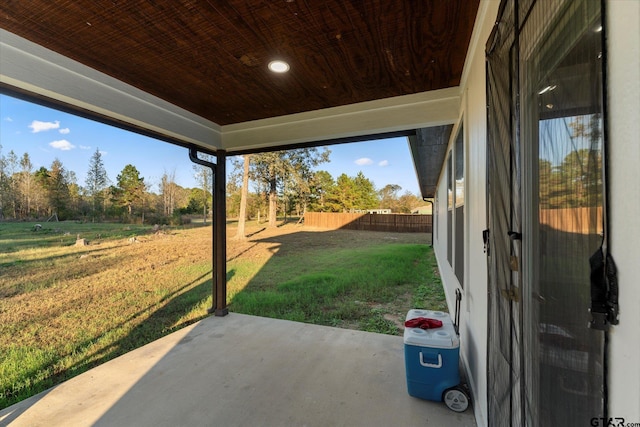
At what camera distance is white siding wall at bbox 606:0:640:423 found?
0.49m

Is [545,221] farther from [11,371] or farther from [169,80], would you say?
[11,371]

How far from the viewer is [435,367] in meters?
2.04

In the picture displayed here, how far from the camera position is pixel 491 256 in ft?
4.70

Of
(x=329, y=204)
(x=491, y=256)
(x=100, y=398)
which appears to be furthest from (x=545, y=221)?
(x=329, y=204)

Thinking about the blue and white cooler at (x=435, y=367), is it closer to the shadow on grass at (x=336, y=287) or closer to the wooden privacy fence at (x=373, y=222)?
the shadow on grass at (x=336, y=287)

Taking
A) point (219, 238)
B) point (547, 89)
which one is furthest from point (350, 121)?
point (219, 238)

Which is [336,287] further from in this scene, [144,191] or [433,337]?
[144,191]

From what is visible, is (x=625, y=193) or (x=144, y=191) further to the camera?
(x=144, y=191)

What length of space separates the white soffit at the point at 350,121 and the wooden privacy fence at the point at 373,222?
13879mm

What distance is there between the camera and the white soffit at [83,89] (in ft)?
6.20

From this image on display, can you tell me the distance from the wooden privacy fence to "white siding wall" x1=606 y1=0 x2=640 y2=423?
16098 mm

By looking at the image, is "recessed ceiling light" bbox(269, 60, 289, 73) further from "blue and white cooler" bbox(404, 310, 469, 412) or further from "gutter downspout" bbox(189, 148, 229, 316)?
"blue and white cooler" bbox(404, 310, 469, 412)

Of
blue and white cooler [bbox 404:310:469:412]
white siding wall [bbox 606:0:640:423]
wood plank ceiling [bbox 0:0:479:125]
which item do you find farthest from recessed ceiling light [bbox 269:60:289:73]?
blue and white cooler [bbox 404:310:469:412]

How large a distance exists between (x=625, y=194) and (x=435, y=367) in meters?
1.96
